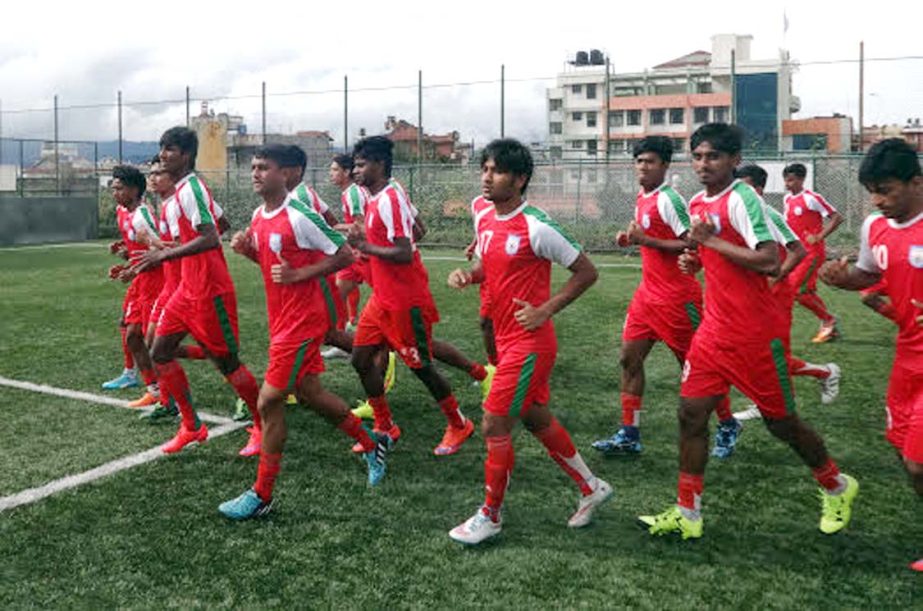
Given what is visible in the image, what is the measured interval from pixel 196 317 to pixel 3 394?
9.92 ft

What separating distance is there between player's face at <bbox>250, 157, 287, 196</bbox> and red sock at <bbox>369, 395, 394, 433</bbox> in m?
1.91

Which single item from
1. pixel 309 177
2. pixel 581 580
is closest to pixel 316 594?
pixel 581 580

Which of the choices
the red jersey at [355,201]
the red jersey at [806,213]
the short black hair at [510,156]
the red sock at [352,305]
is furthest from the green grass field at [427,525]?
the red jersey at [806,213]

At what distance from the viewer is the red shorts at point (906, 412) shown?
3863mm

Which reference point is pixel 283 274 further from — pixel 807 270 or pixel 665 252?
pixel 807 270

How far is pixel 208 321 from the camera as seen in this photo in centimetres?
588

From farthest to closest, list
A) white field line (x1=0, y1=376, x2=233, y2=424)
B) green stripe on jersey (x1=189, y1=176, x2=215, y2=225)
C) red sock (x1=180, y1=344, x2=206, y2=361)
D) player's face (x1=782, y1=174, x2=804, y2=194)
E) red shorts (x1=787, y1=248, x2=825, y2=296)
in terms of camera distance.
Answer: player's face (x1=782, y1=174, x2=804, y2=194), red shorts (x1=787, y1=248, x2=825, y2=296), white field line (x1=0, y1=376, x2=233, y2=424), red sock (x1=180, y1=344, x2=206, y2=361), green stripe on jersey (x1=189, y1=176, x2=215, y2=225)

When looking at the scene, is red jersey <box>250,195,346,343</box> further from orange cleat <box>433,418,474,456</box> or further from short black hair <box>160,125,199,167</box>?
orange cleat <box>433,418,474,456</box>

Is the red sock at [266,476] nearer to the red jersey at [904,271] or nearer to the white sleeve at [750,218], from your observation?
the white sleeve at [750,218]

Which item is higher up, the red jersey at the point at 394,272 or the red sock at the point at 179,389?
the red jersey at the point at 394,272

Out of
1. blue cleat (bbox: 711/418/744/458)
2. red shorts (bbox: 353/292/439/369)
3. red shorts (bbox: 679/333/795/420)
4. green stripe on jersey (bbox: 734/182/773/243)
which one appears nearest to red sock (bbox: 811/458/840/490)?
red shorts (bbox: 679/333/795/420)

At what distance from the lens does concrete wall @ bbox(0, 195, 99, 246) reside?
27297 mm

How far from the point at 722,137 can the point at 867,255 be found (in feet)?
3.07

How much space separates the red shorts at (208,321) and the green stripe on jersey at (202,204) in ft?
1.75
